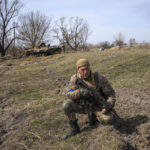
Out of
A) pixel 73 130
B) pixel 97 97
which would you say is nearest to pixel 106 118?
pixel 97 97

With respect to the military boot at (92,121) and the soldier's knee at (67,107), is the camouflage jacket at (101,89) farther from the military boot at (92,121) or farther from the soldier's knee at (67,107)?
the military boot at (92,121)

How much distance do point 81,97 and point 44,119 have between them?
1256 mm

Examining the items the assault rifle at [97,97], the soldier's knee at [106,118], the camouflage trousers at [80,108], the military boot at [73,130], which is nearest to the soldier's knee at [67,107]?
the camouflage trousers at [80,108]

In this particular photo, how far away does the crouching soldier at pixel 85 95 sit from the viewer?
2.98 meters

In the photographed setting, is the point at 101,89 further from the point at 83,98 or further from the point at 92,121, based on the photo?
the point at 92,121

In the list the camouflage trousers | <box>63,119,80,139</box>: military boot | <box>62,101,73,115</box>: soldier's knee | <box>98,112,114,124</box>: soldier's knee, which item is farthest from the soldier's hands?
<box>63,119,80,139</box>: military boot

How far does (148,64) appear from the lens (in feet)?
28.2

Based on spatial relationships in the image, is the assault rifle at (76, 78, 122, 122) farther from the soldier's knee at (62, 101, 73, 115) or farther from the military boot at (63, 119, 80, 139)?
the military boot at (63, 119, 80, 139)

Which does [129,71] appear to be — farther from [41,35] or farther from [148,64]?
[41,35]

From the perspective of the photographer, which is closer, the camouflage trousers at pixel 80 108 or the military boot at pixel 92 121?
the camouflage trousers at pixel 80 108

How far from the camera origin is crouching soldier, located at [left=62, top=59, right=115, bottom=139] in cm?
298

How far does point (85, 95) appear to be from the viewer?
3002 mm

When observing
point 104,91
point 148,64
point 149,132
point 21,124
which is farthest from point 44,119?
point 148,64

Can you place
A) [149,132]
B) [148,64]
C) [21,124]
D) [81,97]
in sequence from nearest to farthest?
[149,132] → [81,97] → [21,124] → [148,64]
